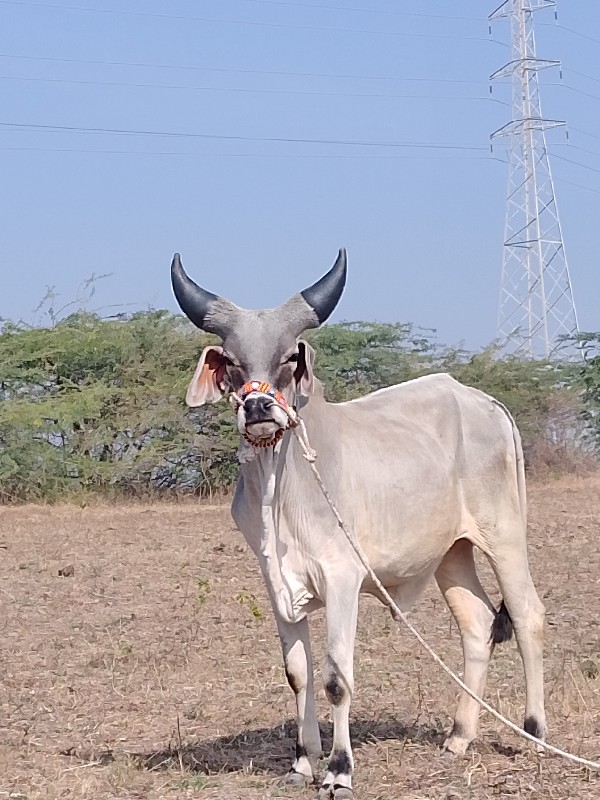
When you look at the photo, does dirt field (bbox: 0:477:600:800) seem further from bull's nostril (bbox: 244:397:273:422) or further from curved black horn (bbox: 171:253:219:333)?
curved black horn (bbox: 171:253:219:333)

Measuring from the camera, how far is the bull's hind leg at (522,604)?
5.86m

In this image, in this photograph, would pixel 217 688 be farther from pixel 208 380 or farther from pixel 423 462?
pixel 208 380

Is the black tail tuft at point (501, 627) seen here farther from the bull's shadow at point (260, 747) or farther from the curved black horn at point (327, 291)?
the curved black horn at point (327, 291)

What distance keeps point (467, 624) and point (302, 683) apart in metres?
1.06

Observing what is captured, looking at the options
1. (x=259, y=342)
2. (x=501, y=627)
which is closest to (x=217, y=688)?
(x=501, y=627)

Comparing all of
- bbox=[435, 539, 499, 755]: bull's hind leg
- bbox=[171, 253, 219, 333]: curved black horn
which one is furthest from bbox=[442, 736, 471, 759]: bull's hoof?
bbox=[171, 253, 219, 333]: curved black horn

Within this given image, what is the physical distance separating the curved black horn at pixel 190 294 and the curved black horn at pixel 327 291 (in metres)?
0.41

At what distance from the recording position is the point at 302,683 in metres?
5.38

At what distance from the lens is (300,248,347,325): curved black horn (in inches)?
202

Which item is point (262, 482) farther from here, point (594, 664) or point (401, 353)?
point (401, 353)

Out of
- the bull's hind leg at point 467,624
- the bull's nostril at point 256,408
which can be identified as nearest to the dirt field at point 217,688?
the bull's hind leg at point 467,624

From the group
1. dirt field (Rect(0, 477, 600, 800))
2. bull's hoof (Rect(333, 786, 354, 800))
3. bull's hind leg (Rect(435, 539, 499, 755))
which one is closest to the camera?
bull's hoof (Rect(333, 786, 354, 800))

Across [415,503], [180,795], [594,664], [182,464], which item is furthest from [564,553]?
[182,464]

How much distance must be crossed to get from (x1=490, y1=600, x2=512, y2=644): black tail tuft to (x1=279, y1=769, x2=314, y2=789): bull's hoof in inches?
49.8
